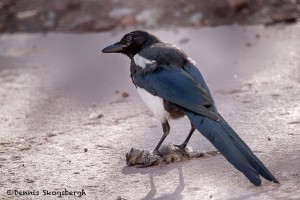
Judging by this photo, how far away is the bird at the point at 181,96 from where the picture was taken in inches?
150

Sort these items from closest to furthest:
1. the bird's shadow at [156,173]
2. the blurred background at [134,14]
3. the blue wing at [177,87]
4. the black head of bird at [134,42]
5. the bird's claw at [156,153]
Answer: the bird's shadow at [156,173] < the blue wing at [177,87] < the bird's claw at [156,153] < the black head of bird at [134,42] < the blurred background at [134,14]

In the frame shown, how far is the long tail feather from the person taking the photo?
368 cm

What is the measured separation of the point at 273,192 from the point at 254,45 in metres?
3.92

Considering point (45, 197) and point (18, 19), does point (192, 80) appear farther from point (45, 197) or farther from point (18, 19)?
point (18, 19)

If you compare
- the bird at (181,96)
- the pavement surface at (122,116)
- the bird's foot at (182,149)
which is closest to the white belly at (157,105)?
the bird at (181,96)

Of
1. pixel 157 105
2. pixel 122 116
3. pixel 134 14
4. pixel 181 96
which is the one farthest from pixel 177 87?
pixel 134 14

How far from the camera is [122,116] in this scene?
5.79 meters

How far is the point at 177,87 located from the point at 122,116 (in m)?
1.43

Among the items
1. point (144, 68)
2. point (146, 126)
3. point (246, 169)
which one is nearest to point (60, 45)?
point (146, 126)

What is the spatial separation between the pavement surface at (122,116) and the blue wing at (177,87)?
15.9 inches

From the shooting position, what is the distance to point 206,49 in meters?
7.31

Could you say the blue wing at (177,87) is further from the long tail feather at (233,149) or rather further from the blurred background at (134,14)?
the blurred background at (134,14)

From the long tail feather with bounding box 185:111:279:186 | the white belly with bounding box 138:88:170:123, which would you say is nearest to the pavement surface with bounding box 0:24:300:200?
the long tail feather with bounding box 185:111:279:186

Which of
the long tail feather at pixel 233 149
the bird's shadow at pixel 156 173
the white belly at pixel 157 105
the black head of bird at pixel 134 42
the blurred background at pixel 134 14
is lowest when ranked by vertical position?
the bird's shadow at pixel 156 173
